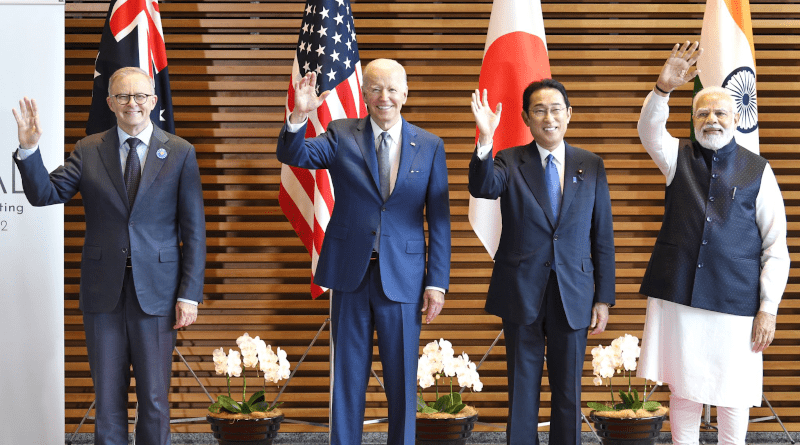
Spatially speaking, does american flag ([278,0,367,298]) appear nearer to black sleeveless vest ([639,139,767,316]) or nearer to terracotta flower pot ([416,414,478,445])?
terracotta flower pot ([416,414,478,445])

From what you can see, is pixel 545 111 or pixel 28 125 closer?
pixel 28 125

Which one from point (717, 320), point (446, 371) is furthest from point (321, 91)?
point (717, 320)

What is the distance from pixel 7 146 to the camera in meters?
3.26

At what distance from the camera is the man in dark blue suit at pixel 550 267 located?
270cm

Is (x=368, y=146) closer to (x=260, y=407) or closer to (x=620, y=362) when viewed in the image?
(x=260, y=407)

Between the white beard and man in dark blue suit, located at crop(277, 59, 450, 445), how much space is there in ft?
3.64

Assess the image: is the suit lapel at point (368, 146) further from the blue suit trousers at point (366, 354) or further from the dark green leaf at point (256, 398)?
the dark green leaf at point (256, 398)

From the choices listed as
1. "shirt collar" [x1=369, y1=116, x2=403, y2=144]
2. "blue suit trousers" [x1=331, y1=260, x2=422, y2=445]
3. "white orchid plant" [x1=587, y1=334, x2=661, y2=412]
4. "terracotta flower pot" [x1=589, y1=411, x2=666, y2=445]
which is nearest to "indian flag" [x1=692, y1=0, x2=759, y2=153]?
"white orchid plant" [x1=587, y1=334, x2=661, y2=412]

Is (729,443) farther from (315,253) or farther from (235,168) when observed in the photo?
(235,168)

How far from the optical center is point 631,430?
3504mm

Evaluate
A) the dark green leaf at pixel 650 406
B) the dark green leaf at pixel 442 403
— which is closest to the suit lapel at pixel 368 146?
the dark green leaf at pixel 442 403

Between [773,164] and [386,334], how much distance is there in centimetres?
291

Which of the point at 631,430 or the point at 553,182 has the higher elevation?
the point at 553,182

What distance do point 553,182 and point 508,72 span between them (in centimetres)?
111
